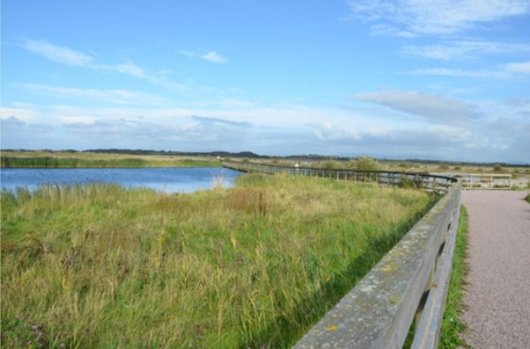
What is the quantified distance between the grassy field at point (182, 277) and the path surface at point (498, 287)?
1.51 metres

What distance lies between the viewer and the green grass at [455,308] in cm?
434

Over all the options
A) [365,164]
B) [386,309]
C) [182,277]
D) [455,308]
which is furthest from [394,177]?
[386,309]

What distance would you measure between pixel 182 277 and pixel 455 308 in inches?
147

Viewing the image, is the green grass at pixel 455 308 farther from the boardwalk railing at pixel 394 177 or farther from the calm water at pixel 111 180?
the calm water at pixel 111 180

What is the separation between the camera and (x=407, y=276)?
7.37 feet

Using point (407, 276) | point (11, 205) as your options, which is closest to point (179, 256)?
point (407, 276)

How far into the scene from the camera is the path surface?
4559 mm

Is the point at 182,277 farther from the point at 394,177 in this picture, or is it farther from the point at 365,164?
the point at 365,164

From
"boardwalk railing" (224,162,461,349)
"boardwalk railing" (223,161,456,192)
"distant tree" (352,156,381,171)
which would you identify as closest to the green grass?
"boardwalk railing" (224,162,461,349)

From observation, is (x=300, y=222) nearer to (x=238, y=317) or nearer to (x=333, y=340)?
(x=238, y=317)

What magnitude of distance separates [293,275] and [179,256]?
2.41 metres

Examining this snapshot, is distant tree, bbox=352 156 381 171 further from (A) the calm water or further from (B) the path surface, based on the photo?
(B) the path surface

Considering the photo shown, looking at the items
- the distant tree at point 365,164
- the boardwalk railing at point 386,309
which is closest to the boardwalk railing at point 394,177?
the distant tree at point 365,164

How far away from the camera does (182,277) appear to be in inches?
247
